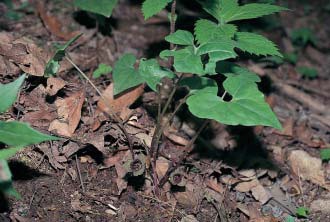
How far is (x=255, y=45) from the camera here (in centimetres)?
182

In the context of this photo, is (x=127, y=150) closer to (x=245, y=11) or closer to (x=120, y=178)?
(x=120, y=178)

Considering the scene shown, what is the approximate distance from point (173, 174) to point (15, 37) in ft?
4.02

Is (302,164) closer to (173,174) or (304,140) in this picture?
(304,140)

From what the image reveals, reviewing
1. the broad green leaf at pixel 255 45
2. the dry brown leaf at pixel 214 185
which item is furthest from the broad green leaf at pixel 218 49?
the dry brown leaf at pixel 214 185

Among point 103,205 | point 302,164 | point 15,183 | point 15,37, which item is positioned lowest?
point 302,164

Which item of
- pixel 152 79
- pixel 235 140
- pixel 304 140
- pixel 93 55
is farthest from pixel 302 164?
pixel 93 55

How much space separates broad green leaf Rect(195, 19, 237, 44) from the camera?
1.74m

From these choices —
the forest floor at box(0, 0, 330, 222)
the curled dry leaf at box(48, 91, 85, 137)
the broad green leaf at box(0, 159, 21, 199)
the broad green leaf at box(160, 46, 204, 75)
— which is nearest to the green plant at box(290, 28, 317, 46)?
the forest floor at box(0, 0, 330, 222)

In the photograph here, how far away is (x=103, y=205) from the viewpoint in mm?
1967

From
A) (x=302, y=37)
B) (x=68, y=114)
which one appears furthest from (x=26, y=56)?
(x=302, y=37)

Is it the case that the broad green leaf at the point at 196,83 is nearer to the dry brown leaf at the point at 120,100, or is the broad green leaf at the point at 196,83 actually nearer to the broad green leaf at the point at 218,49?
the broad green leaf at the point at 218,49

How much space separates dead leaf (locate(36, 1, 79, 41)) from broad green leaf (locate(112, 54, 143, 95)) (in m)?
0.79

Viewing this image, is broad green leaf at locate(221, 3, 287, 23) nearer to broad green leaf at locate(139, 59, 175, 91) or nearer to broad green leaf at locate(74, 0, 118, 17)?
broad green leaf at locate(139, 59, 175, 91)

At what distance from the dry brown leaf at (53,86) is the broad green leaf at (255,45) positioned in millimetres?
909
